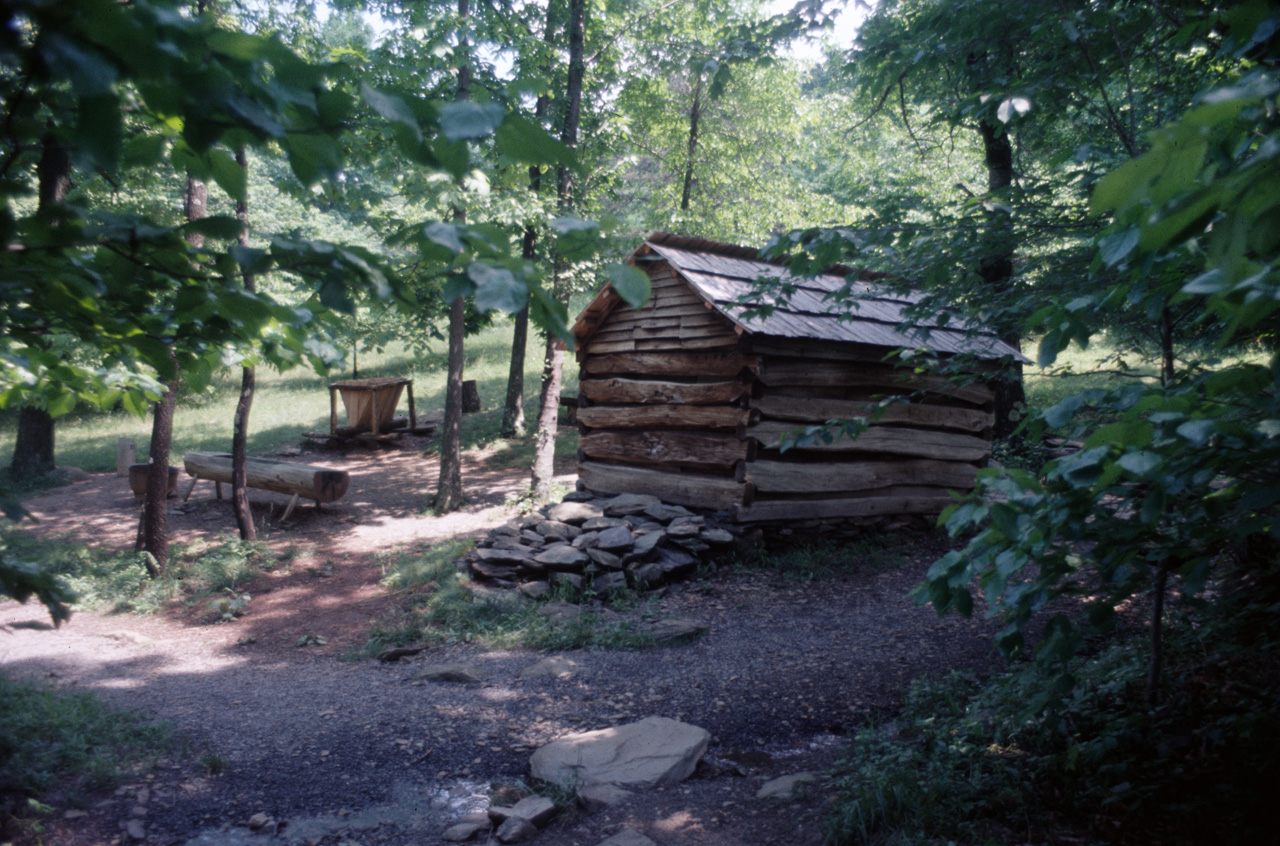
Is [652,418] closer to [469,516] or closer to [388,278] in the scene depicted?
[469,516]

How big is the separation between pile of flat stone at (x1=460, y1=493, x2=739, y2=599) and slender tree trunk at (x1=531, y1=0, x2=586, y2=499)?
3.25 metres

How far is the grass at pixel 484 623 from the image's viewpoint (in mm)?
6273

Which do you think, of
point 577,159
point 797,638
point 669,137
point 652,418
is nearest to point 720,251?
point 652,418

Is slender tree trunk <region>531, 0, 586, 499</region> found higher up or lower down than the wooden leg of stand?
higher up

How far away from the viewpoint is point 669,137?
18.1 meters

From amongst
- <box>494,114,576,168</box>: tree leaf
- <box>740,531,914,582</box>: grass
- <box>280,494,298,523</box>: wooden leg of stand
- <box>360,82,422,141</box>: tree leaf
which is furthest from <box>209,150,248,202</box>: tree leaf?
<box>280,494,298,523</box>: wooden leg of stand

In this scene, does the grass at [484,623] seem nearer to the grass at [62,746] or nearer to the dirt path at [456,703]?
the dirt path at [456,703]

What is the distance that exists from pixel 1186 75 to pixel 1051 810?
4.66 m

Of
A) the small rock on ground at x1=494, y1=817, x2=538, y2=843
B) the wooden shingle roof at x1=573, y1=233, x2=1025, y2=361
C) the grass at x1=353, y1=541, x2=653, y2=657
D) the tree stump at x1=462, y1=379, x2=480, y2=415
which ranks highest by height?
the wooden shingle roof at x1=573, y1=233, x2=1025, y2=361

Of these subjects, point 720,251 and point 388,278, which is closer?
point 388,278

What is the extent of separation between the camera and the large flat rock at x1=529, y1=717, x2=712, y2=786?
3.80m

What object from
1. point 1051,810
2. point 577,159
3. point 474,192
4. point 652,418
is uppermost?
point 474,192

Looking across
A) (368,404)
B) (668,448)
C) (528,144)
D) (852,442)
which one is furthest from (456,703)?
(368,404)

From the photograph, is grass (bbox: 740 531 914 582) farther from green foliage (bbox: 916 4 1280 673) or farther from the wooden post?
the wooden post
